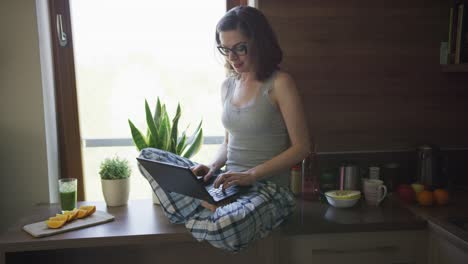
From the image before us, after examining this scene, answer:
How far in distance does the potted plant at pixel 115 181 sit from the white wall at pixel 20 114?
0.29m

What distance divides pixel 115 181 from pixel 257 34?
827mm

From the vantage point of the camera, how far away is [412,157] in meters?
1.84

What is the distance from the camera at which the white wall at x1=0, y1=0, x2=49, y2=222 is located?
169cm

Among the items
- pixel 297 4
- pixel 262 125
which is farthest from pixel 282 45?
pixel 262 125

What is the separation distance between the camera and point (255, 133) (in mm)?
1466

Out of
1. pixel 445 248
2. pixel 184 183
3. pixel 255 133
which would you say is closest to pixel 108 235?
pixel 184 183

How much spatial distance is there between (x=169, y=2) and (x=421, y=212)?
4.63 feet

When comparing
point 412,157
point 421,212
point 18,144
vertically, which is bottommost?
point 421,212

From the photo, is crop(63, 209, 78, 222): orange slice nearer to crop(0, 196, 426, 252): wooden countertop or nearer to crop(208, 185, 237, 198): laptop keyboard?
crop(0, 196, 426, 252): wooden countertop

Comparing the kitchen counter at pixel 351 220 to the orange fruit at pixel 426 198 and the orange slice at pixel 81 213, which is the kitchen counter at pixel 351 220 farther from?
the orange slice at pixel 81 213

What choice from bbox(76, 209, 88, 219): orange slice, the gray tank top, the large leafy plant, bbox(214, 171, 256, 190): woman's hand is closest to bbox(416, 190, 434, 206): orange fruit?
the gray tank top

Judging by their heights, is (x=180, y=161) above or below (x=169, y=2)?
below

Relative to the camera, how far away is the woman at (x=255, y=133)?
1.34 m

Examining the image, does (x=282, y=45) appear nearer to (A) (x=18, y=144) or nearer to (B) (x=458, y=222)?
(B) (x=458, y=222)
